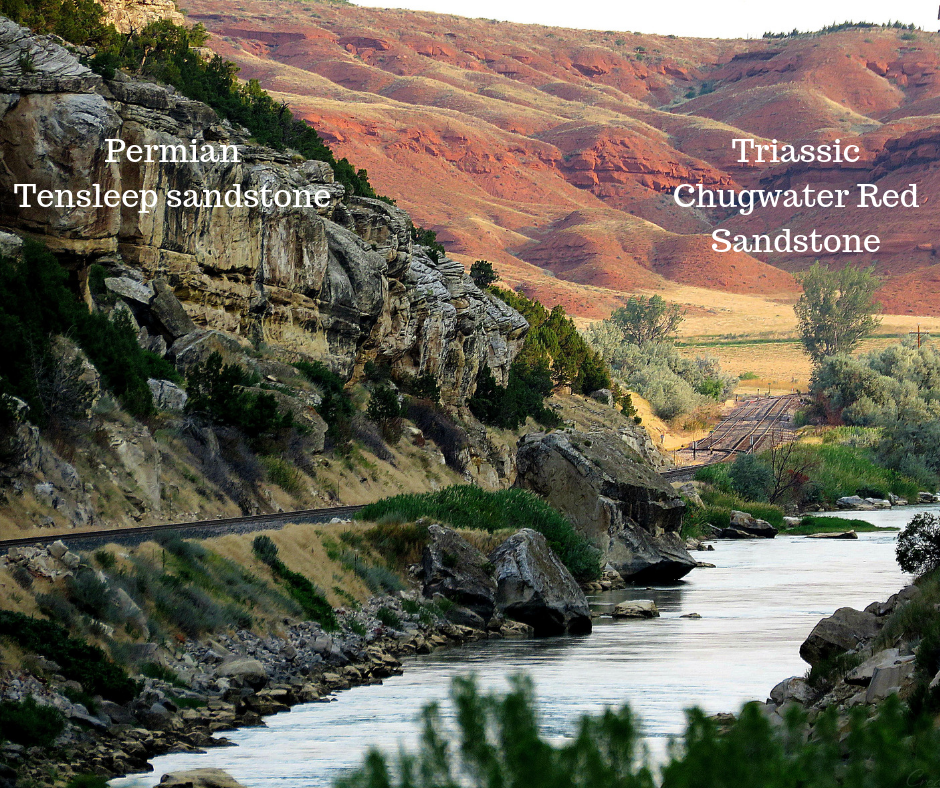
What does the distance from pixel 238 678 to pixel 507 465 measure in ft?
131

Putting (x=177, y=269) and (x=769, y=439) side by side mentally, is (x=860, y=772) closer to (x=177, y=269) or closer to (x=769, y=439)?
(x=177, y=269)

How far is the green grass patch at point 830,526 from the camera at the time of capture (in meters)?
61.0

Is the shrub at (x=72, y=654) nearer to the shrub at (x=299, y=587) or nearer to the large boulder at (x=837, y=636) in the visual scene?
the shrub at (x=299, y=587)

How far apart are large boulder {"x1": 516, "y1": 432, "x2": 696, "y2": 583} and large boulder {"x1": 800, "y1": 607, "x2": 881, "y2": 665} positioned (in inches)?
808

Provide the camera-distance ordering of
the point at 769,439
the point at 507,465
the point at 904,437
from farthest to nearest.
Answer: the point at 769,439 < the point at 904,437 < the point at 507,465

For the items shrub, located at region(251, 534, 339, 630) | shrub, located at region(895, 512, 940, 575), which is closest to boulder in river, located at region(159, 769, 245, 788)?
shrub, located at region(251, 534, 339, 630)

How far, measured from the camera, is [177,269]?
42125mm

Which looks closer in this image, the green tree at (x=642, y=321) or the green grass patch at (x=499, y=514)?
the green grass patch at (x=499, y=514)

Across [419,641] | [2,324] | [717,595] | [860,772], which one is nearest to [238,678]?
[419,641]

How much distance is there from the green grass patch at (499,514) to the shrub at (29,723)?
1832cm

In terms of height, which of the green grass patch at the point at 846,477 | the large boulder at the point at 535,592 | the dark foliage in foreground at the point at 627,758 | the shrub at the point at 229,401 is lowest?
the green grass patch at the point at 846,477

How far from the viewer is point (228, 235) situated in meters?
44.4

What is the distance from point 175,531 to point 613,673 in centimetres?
903

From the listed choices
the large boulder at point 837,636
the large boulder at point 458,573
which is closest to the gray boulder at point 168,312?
the large boulder at point 458,573
